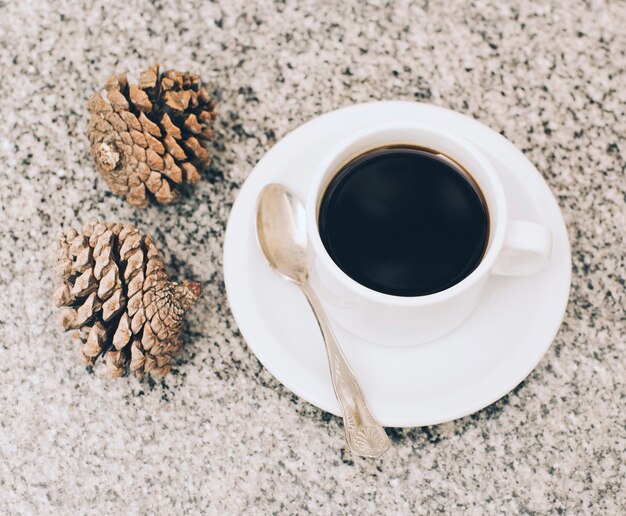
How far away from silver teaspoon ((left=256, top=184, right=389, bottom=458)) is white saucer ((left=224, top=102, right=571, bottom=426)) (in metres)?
0.01

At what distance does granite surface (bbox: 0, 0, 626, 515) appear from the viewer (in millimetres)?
919

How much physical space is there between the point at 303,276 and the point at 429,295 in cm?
19

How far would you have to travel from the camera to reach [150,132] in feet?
2.88

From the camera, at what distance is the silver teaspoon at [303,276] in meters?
0.80

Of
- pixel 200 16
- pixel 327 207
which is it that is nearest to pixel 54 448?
pixel 327 207

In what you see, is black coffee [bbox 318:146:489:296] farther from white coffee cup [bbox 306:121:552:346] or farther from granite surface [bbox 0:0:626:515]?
granite surface [bbox 0:0:626:515]

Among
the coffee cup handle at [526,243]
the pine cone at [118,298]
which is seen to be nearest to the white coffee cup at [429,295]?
the coffee cup handle at [526,243]

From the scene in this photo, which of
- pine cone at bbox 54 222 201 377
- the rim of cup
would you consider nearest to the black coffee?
the rim of cup

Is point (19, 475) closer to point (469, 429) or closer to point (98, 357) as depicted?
point (98, 357)

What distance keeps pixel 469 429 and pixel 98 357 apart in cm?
47

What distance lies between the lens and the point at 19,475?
3.10 feet

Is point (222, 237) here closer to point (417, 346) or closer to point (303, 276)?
point (303, 276)

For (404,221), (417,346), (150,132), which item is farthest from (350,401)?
(150,132)

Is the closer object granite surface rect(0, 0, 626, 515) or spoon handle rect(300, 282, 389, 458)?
spoon handle rect(300, 282, 389, 458)
